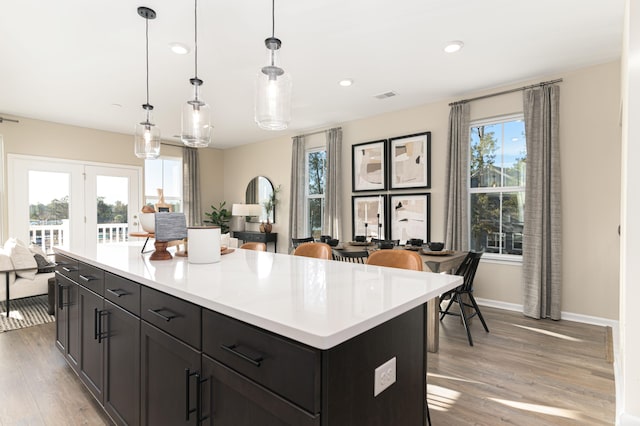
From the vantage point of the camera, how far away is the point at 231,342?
1100mm

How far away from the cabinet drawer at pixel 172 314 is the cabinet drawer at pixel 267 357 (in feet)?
0.23

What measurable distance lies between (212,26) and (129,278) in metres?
2.19

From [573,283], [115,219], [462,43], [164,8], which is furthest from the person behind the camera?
[115,219]

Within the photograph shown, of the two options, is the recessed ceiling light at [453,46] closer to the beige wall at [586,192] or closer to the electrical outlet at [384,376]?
the beige wall at [586,192]

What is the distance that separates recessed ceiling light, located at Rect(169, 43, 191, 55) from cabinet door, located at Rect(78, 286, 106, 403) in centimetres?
221

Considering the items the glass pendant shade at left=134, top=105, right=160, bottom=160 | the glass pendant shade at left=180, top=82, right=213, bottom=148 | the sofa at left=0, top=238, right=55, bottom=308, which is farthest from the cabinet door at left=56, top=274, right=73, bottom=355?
the sofa at left=0, top=238, right=55, bottom=308

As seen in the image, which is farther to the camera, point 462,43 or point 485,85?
point 485,85

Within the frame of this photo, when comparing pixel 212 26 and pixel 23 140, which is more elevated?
pixel 212 26

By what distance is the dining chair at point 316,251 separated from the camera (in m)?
2.59

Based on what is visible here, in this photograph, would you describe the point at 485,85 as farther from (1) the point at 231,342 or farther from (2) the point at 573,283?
(1) the point at 231,342

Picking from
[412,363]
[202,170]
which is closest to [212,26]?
[412,363]

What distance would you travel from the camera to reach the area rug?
145 inches

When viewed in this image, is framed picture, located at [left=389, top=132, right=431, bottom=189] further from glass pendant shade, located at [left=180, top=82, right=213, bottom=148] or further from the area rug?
the area rug

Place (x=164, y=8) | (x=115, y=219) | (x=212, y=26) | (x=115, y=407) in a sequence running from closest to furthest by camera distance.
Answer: (x=115, y=407), (x=164, y=8), (x=212, y=26), (x=115, y=219)
